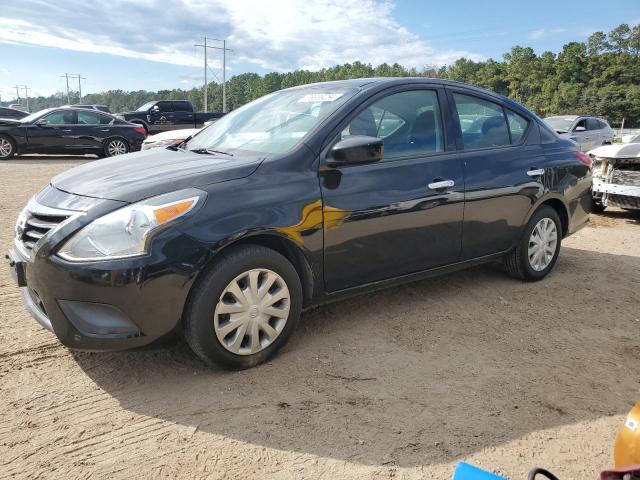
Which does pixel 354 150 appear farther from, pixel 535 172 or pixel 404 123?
pixel 535 172

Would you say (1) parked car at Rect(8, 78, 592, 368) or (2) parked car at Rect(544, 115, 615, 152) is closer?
(1) parked car at Rect(8, 78, 592, 368)

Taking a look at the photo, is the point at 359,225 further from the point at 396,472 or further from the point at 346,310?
the point at 396,472

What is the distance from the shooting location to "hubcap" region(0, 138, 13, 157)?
1452 centimetres

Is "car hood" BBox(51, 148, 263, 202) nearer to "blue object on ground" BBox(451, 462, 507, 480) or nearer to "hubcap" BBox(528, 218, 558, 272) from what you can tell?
"blue object on ground" BBox(451, 462, 507, 480)

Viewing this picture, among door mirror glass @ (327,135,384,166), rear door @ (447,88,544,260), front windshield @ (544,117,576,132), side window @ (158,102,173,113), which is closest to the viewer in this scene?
door mirror glass @ (327,135,384,166)

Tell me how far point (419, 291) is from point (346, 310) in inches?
30.8

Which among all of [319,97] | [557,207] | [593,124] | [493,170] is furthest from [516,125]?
[593,124]

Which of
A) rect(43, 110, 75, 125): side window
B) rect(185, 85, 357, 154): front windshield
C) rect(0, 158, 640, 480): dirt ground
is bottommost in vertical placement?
rect(0, 158, 640, 480): dirt ground

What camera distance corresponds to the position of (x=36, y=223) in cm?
286

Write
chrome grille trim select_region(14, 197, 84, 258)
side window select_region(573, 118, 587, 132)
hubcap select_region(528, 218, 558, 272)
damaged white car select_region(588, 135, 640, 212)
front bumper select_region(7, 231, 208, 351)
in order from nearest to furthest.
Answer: front bumper select_region(7, 231, 208, 351) < chrome grille trim select_region(14, 197, 84, 258) < hubcap select_region(528, 218, 558, 272) < damaged white car select_region(588, 135, 640, 212) < side window select_region(573, 118, 587, 132)

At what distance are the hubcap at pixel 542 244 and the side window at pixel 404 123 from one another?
4.67ft

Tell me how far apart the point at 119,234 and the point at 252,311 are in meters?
0.81

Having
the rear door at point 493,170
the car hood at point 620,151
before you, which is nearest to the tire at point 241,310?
the rear door at point 493,170

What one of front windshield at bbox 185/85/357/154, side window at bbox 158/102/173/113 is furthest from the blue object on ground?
side window at bbox 158/102/173/113
